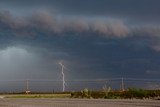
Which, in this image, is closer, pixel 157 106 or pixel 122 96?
pixel 157 106

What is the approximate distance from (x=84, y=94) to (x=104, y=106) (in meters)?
15.5

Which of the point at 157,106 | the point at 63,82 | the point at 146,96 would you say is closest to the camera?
the point at 157,106

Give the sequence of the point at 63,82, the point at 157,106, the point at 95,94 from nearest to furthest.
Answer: the point at 157,106, the point at 95,94, the point at 63,82

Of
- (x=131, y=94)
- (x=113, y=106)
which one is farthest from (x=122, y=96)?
(x=113, y=106)

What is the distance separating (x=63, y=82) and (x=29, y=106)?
30.1 m

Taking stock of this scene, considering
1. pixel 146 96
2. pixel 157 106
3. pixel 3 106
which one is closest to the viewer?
pixel 157 106

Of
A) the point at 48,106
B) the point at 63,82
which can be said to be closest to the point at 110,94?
the point at 48,106

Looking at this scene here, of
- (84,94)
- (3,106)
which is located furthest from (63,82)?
(3,106)

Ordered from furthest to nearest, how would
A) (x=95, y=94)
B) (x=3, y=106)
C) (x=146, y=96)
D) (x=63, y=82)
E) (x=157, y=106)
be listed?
1. (x=63, y=82)
2. (x=95, y=94)
3. (x=146, y=96)
4. (x=3, y=106)
5. (x=157, y=106)

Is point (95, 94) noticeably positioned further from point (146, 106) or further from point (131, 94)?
point (146, 106)

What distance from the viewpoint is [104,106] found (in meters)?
25.1

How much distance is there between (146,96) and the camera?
3650cm

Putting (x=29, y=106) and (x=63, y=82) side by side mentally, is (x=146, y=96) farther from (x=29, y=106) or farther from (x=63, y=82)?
(x=63, y=82)

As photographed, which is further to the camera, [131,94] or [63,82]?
[63,82]
